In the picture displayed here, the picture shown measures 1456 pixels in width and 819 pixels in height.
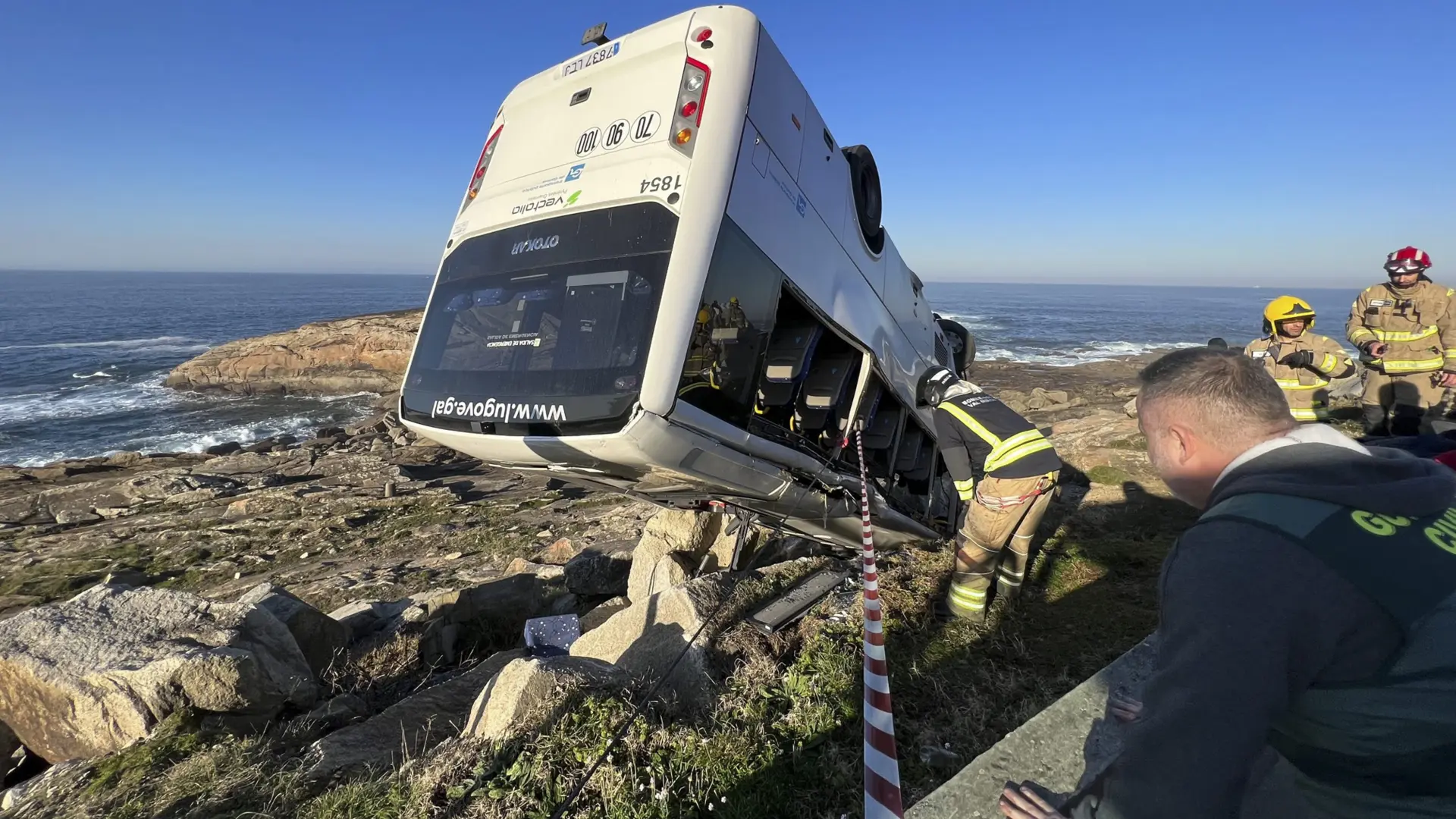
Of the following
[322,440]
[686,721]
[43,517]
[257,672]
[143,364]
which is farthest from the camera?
[143,364]

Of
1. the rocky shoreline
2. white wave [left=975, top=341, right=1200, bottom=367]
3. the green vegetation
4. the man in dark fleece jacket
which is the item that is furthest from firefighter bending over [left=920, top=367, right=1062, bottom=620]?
white wave [left=975, top=341, right=1200, bottom=367]

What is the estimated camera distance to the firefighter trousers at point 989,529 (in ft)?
15.1

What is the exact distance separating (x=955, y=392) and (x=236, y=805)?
4.78 meters

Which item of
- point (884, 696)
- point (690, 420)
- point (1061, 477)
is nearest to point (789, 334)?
point (690, 420)

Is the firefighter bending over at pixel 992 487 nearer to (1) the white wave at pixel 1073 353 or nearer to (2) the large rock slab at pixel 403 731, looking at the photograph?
(2) the large rock slab at pixel 403 731

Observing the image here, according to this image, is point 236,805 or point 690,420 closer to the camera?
point 236,805

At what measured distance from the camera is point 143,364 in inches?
1561

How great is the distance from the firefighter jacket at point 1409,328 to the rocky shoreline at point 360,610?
7.93 feet

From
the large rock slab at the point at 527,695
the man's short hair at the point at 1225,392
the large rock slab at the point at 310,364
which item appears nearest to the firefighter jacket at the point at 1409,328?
the man's short hair at the point at 1225,392

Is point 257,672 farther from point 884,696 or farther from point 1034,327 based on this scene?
point 1034,327

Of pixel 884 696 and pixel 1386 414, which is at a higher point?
pixel 1386 414

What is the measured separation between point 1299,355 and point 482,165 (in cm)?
694

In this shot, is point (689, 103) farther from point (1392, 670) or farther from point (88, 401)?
point (88, 401)

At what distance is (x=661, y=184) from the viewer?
3502mm
